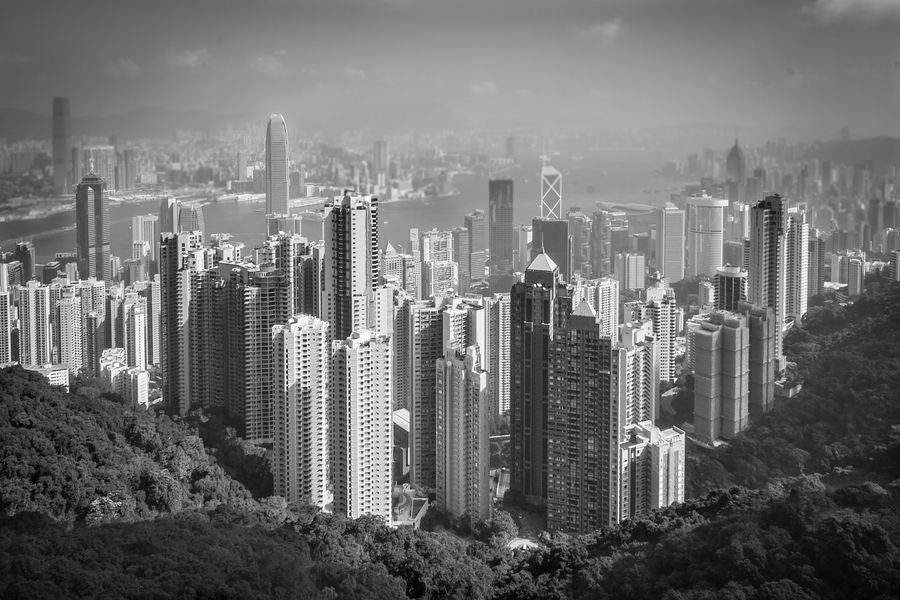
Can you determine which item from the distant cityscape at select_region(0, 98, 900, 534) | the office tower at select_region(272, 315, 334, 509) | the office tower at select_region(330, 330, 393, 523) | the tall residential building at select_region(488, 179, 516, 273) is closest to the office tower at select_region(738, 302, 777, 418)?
the distant cityscape at select_region(0, 98, 900, 534)

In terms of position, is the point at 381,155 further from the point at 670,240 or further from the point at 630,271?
the point at 670,240

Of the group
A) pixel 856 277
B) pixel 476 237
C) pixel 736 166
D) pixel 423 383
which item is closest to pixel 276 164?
pixel 476 237

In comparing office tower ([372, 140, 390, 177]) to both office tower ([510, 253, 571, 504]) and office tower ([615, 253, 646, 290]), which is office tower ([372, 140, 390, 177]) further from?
office tower ([615, 253, 646, 290])

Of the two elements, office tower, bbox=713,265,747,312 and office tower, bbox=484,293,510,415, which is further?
office tower, bbox=713,265,747,312

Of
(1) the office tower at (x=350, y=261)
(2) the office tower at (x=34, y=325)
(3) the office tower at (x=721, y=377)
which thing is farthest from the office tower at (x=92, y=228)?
(3) the office tower at (x=721, y=377)

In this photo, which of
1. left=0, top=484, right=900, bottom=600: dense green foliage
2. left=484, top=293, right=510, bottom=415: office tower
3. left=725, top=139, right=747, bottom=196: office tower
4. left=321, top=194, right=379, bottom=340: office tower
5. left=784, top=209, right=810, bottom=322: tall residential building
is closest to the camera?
left=0, top=484, right=900, bottom=600: dense green foliage

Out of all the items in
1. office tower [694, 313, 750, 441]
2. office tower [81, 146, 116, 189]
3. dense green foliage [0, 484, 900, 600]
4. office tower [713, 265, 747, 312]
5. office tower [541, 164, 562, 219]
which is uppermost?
office tower [81, 146, 116, 189]
